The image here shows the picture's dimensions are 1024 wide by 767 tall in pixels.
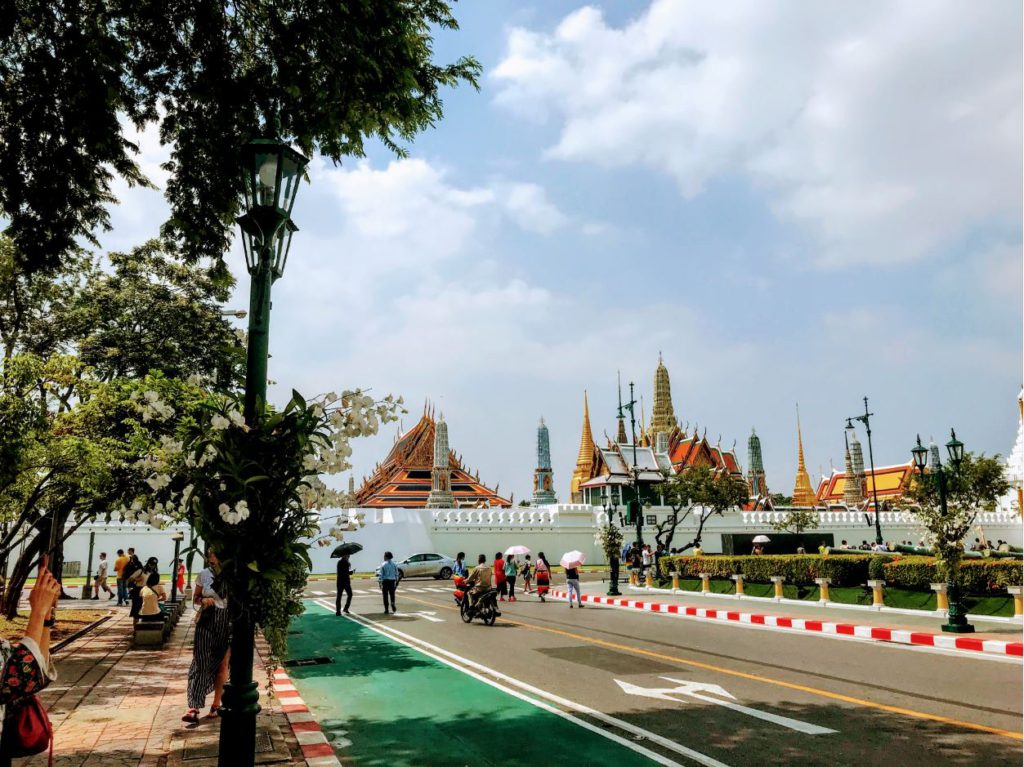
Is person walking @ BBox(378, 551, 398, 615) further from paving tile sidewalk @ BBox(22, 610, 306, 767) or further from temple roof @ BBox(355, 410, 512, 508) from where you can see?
temple roof @ BBox(355, 410, 512, 508)

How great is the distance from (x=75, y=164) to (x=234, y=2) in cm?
240

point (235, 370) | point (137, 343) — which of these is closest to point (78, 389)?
point (137, 343)

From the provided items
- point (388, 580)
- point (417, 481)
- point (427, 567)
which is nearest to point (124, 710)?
point (388, 580)

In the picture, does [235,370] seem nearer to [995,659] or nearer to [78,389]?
[78,389]

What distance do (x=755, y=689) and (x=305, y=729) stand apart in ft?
16.7

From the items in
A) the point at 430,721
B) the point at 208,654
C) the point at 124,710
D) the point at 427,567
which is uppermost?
the point at 208,654

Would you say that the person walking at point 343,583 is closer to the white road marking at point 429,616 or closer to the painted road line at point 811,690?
the white road marking at point 429,616

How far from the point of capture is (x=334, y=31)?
22.6ft

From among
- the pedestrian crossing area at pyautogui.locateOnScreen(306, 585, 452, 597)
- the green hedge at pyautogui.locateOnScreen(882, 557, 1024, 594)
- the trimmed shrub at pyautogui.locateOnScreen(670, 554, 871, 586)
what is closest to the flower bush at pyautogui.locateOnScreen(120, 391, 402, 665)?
the green hedge at pyautogui.locateOnScreen(882, 557, 1024, 594)

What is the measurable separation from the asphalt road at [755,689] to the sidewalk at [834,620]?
81cm

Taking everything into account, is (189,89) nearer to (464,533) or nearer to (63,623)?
(63,623)

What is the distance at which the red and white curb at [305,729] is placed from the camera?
611 cm

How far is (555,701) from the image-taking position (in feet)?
26.9

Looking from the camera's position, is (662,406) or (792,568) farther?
(662,406)
